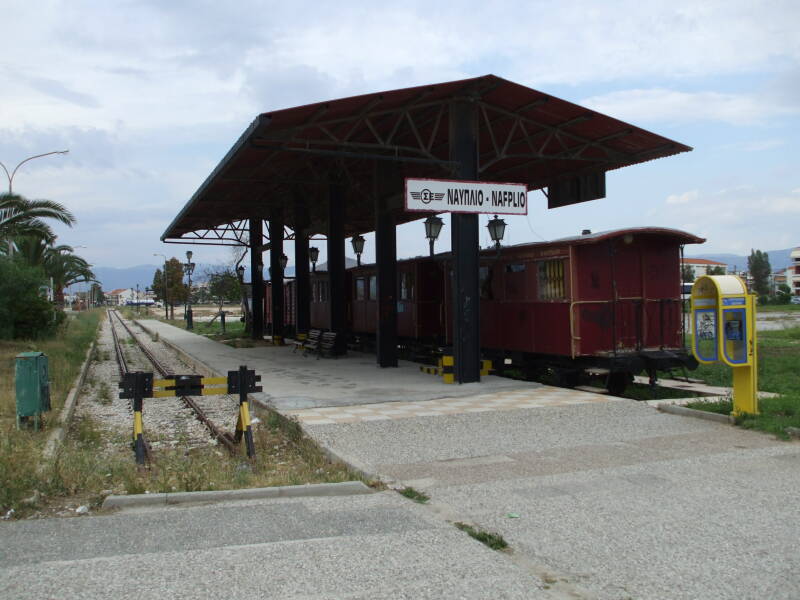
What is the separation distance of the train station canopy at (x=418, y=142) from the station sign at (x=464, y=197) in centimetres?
74

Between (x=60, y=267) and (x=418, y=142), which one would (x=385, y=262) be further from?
(x=60, y=267)

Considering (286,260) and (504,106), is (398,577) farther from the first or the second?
(286,260)

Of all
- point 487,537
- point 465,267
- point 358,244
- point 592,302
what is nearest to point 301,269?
point 358,244

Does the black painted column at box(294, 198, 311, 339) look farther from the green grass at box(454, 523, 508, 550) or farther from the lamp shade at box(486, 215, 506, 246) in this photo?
the green grass at box(454, 523, 508, 550)

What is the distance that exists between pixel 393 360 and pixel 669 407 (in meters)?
8.10

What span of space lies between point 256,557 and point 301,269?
20306 mm

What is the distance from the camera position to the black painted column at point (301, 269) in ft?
78.3

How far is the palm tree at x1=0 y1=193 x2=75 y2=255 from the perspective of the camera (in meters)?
21.1

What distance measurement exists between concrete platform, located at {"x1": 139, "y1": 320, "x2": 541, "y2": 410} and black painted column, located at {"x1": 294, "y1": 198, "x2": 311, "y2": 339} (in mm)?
3073

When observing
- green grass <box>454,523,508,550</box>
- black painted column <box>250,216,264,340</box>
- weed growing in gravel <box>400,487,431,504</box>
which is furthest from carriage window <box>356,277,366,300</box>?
green grass <box>454,523,508,550</box>

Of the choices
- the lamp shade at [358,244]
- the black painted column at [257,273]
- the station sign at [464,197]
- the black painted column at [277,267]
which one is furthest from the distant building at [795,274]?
the station sign at [464,197]

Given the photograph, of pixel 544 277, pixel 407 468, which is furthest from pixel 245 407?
pixel 544 277

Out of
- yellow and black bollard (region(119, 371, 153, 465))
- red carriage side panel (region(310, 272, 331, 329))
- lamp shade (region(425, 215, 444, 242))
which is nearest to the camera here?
yellow and black bollard (region(119, 371, 153, 465))

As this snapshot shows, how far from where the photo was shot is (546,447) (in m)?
7.99
